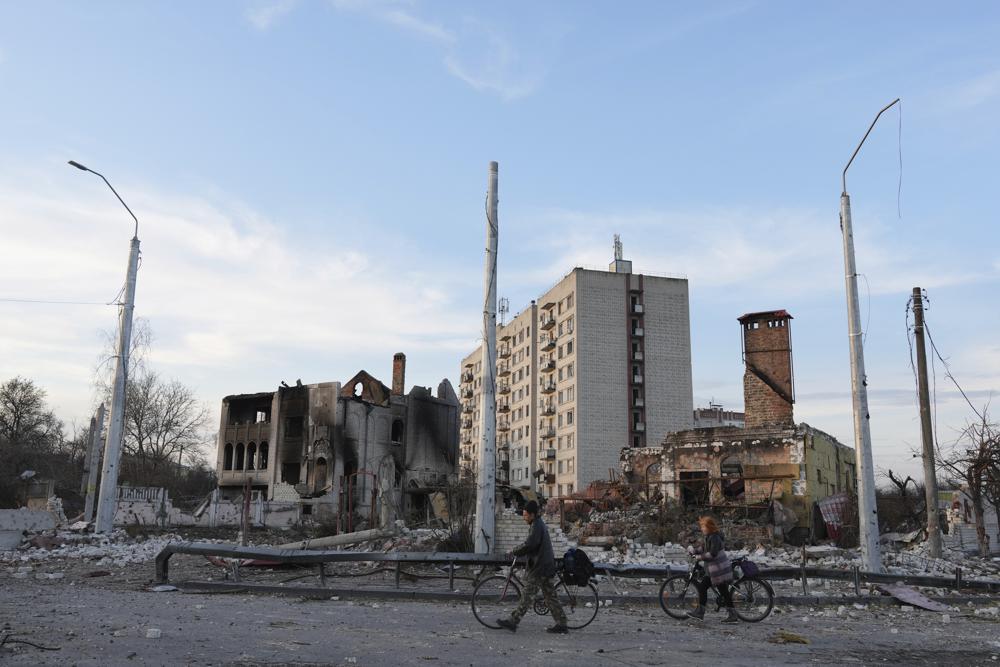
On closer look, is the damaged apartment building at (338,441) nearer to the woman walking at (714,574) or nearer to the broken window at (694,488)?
the broken window at (694,488)

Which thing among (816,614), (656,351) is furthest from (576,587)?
(656,351)

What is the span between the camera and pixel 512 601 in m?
10.5

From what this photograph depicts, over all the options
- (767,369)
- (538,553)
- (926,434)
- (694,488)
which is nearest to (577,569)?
(538,553)

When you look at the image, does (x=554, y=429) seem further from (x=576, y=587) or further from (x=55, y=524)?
(x=576, y=587)

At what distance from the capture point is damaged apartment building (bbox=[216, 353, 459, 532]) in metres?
46.2

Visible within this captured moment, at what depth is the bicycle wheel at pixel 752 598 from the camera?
11.2 m

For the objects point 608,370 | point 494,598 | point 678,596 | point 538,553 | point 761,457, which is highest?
point 608,370

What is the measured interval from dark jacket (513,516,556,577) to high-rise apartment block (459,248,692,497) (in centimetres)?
5967

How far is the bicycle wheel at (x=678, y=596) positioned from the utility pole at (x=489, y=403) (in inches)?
155

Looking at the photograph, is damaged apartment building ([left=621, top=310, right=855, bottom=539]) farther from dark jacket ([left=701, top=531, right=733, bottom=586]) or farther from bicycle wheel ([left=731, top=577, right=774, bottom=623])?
dark jacket ([left=701, top=531, right=733, bottom=586])

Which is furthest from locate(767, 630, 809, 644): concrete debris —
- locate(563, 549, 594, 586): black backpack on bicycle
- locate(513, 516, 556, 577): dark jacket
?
locate(513, 516, 556, 577): dark jacket

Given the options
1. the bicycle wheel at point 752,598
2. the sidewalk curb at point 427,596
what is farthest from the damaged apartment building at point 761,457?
the bicycle wheel at point 752,598

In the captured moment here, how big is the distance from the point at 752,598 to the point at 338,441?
37.8 meters

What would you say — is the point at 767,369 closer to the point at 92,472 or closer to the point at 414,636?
the point at 92,472
